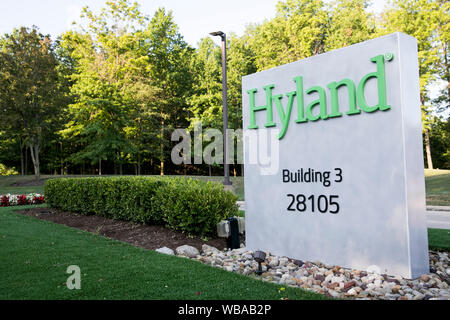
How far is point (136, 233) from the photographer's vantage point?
7281 millimetres

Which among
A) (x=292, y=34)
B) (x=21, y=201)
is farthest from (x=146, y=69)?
(x=21, y=201)

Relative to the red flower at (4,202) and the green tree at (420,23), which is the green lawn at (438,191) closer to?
the green tree at (420,23)

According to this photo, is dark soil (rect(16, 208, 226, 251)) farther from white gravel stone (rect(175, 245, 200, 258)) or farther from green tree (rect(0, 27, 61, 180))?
green tree (rect(0, 27, 61, 180))

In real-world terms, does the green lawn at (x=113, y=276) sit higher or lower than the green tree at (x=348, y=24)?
lower

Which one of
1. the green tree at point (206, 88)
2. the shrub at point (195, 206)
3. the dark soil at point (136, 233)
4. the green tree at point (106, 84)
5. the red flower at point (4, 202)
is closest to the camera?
the dark soil at point (136, 233)

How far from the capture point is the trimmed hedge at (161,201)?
6656 mm

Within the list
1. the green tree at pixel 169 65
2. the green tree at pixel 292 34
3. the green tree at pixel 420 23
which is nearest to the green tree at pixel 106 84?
the green tree at pixel 169 65

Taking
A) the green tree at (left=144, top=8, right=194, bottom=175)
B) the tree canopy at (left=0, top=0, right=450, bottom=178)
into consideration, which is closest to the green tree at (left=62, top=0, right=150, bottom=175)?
the tree canopy at (left=0, top=0, right=450, bottom=178)

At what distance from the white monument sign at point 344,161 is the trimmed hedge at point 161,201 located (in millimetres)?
854

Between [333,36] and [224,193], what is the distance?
23.6 meters

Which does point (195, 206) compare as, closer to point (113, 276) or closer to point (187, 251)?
point (187, 251)

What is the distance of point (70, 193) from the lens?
1078cm
